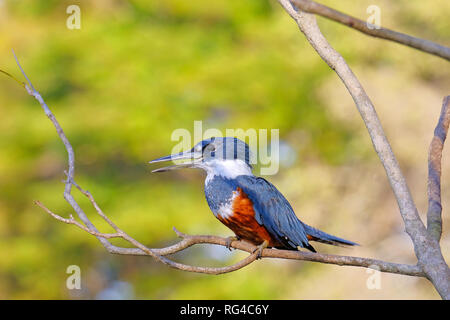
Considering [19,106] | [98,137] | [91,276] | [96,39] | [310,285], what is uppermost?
[96,39]

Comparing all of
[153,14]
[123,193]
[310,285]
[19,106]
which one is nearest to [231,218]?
[310,285]

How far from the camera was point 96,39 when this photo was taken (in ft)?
42.4

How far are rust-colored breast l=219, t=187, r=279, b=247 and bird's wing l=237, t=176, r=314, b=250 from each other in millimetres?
20

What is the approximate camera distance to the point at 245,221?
2648mm

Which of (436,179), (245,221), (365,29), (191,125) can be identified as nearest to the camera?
(365,29)

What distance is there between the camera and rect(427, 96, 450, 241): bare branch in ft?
5.79

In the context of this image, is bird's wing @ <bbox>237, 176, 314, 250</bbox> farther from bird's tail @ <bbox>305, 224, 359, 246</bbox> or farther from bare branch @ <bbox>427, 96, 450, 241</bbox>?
bare branch @ <bbox>427, 96, 450, 241</bbox>

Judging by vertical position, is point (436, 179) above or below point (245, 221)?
below

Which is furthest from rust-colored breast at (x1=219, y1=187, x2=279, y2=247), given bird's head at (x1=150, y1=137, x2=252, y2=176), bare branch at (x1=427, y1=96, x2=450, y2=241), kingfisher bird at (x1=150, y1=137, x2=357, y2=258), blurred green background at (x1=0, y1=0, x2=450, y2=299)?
blurred green background at (x1=0, y1=0, x2=450, y2=299)

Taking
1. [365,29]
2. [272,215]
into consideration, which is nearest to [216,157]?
[272,215]

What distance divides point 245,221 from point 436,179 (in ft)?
3.11

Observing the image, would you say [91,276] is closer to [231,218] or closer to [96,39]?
[96,39]

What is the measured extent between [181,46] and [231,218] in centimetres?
1056

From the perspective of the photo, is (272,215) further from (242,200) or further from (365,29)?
(365,29)
